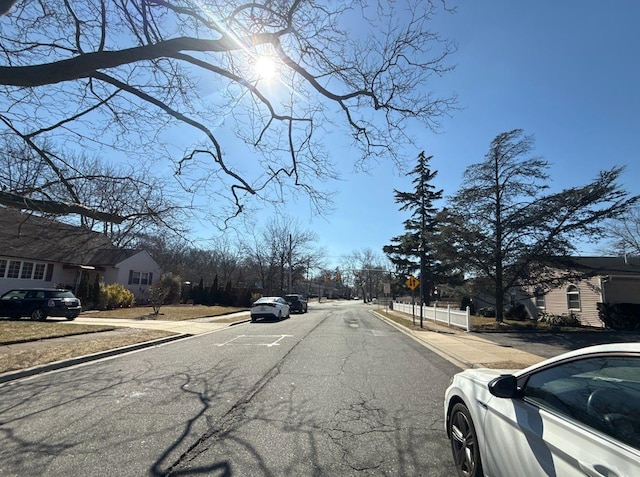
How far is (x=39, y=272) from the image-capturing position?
29.1m

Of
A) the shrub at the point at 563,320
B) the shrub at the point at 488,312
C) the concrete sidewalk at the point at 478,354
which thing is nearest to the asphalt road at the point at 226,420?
the concrete sidewalk at the point at 478,354

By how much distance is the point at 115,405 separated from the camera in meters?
5.64

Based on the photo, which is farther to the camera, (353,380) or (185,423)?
(353,380)

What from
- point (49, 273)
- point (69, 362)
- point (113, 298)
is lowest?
point (69, 362)

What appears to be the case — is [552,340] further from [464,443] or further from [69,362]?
[69,362]

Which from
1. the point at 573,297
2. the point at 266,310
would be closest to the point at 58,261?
the point at 266,310

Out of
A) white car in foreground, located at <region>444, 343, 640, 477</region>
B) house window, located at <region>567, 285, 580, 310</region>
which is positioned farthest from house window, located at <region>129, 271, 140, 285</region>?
white car in foreground, located at <region>444, 343, 640, 477</region>

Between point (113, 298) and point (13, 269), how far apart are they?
6.62 meters

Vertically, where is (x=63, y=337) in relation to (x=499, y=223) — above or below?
below

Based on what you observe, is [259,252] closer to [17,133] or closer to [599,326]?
[599,326]

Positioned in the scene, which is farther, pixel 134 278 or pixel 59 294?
pixel 134 278

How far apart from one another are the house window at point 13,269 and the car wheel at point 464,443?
31815 millimetres

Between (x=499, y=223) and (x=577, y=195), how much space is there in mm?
4077

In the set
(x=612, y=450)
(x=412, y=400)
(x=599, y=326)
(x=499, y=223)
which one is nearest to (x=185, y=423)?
(x=412, y=400)
